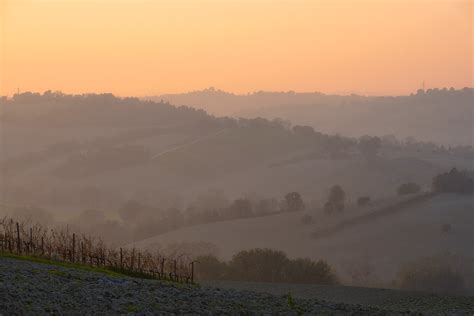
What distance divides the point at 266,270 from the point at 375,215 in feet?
288

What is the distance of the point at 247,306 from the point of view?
2798 cm

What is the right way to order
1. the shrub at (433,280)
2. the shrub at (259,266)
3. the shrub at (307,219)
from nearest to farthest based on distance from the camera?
the shrub at (259,266)
the shrub at (433,280)
the shrub at (307,219)

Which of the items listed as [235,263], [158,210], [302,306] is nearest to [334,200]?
[158,210]

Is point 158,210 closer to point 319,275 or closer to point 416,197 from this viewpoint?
point 416,197

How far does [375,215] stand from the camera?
162375 millimetres

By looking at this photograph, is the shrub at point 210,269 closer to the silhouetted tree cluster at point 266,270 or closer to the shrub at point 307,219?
the silhouetted tree cluster at point 266,270

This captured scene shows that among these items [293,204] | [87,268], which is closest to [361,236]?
[293,204]

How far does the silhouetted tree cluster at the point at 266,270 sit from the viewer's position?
253 feet

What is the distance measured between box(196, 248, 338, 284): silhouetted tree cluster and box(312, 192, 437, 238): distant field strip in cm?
7253

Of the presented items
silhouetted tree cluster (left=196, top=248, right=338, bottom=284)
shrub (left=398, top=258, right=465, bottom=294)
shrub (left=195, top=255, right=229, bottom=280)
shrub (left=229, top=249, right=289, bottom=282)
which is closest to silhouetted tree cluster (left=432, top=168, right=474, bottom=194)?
shrub (left=398, top=258, right=465, bottom=294)

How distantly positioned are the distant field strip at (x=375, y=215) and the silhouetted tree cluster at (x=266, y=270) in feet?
238

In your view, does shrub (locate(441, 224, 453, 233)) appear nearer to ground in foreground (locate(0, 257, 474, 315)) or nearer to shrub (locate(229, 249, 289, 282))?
shrub (locate(229, 249, 289, 282))

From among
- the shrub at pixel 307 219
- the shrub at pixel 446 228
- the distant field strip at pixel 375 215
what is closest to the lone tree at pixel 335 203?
the shrub at pixel 307 219

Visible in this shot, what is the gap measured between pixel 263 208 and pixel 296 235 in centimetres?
3384
